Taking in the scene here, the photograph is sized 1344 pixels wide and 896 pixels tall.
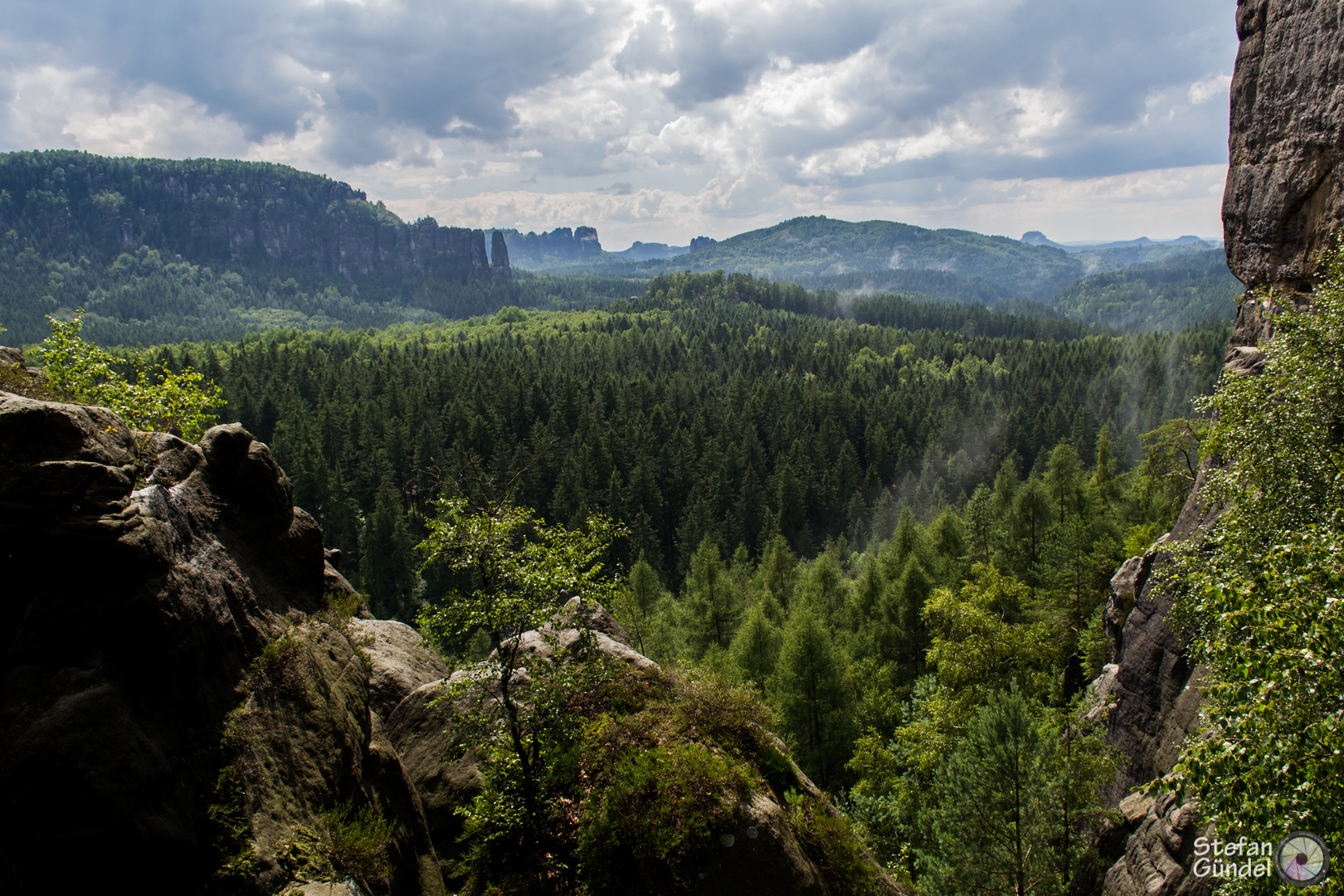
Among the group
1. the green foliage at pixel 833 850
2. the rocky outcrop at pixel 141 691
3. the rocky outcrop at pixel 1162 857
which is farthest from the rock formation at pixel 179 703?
the rocky outcrop at pixel 1162 857

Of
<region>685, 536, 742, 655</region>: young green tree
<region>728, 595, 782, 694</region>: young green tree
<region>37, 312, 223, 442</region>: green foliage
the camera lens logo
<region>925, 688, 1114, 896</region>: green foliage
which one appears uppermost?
<region>37, 312, 223, 442</region>: green foliage

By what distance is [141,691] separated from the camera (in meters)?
8.71

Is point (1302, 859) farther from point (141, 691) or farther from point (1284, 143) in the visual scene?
point (1284, 143)

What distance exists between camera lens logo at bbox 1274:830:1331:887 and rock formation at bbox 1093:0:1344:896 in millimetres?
6818

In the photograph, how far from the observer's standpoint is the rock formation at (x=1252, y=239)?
16766 millimetres

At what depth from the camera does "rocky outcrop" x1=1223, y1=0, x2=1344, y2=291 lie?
17.6 m

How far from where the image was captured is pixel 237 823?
881 centimetres

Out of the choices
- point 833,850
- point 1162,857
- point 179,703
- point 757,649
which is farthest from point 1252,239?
point 179,703

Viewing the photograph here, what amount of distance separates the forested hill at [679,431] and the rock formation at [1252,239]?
4650 cm

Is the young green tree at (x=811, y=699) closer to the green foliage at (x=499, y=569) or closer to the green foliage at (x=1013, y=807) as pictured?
the green foliage at (x=1013, y=807)

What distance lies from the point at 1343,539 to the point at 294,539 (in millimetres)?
18181

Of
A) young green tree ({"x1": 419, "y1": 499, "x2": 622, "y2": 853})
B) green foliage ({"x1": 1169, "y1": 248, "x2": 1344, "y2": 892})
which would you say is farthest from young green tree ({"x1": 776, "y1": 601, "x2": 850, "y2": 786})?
young green tree ({"x1": 419, "y1": 499, "x2": 622, "y2": 853})

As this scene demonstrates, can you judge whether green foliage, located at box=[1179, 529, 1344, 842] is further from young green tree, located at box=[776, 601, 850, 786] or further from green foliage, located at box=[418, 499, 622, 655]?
young green tree, located at box=[776, 601, 850, 786]

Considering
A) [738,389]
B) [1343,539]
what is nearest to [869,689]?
[1343,539]
